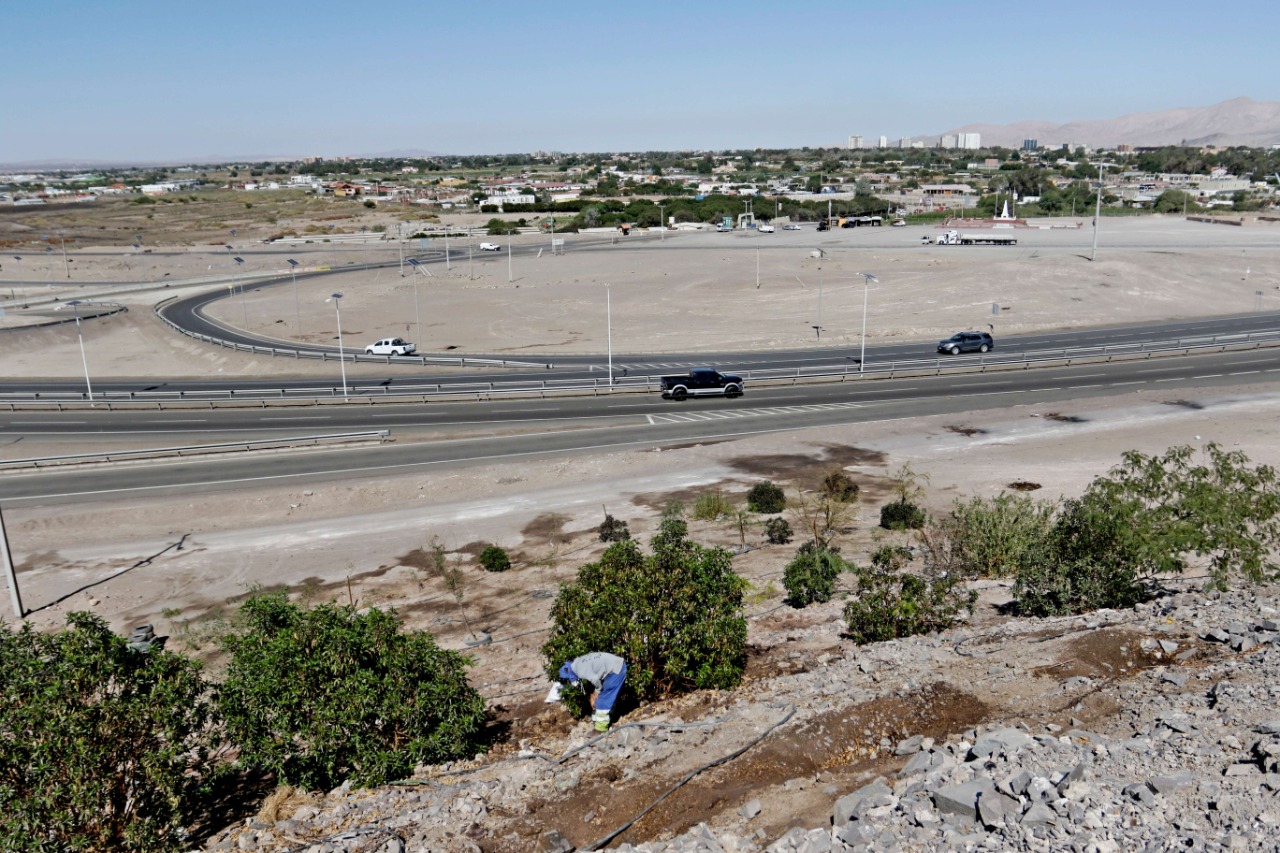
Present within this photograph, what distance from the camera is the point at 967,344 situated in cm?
6306

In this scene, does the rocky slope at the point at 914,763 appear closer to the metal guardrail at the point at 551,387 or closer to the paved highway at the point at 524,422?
the paved highway at the point at 524,422

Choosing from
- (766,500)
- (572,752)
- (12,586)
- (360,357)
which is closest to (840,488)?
(766,500)

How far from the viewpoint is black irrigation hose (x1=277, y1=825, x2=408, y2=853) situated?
1238cm

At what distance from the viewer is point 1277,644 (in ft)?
51.7

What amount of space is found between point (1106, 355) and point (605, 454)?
120ft

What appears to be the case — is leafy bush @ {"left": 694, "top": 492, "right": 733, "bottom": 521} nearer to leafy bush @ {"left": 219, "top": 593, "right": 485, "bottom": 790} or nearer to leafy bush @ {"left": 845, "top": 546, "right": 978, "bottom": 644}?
leafy bush @ {"left": 845, "top": 546, "right": 978, "bottom": 644}

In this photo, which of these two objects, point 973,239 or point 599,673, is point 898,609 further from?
point 973,239

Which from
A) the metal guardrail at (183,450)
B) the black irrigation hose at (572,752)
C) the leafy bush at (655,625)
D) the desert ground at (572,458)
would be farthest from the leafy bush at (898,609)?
Result: the metal guardrail at (183,450)

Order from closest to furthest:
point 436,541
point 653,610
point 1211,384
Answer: point 653,610
point 436,541
point 1211,384

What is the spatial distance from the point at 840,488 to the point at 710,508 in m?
5.22

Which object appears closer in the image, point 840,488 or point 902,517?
point 902,517

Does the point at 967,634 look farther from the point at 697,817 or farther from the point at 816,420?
the point at 816,420

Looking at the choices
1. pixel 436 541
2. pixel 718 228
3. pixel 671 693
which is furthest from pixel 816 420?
pixel 718 228

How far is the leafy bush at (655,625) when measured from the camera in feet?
55.1
